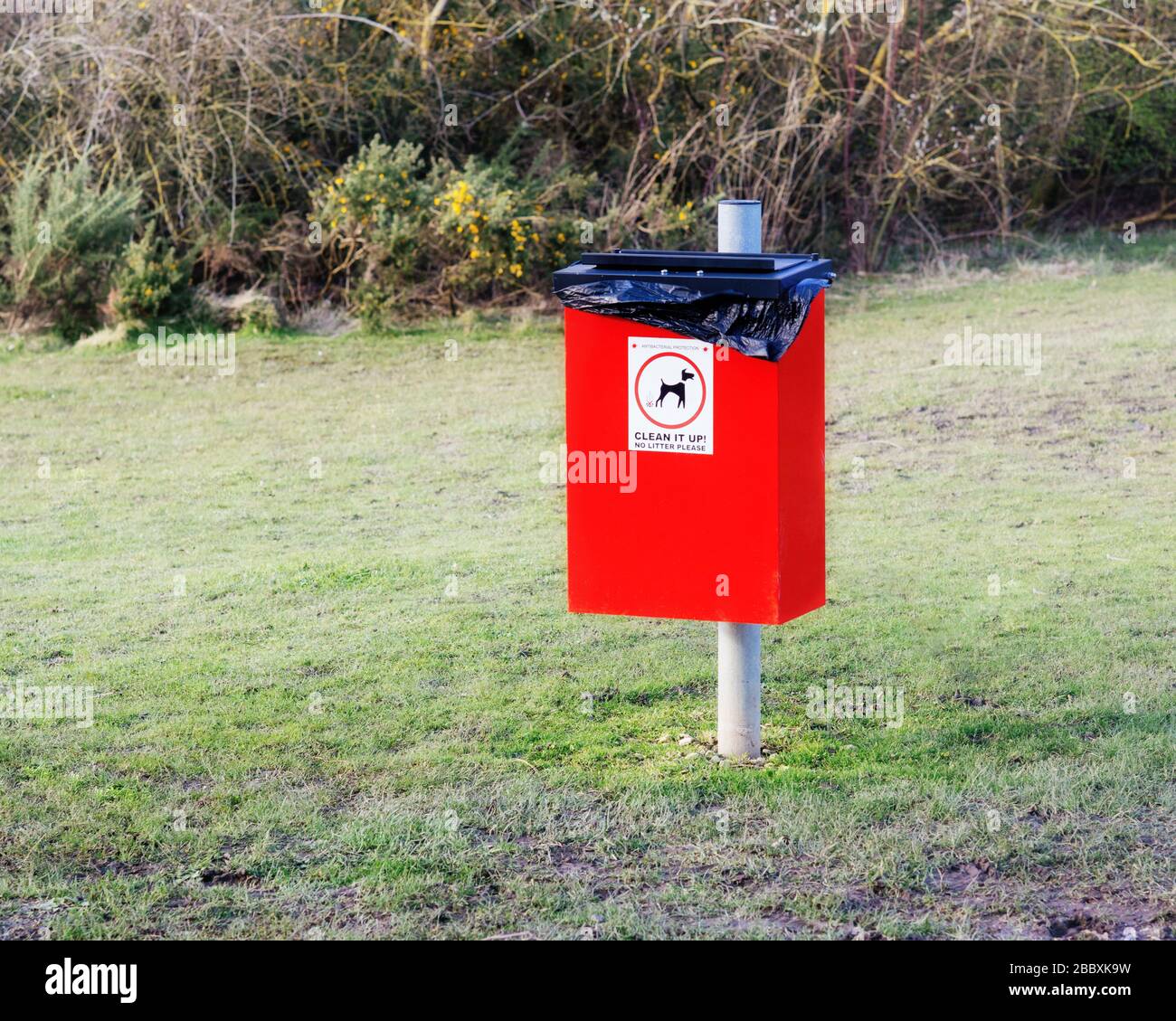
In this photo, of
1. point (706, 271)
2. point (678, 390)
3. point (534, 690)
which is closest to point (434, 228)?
point (534, 690)

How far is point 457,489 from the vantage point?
31.0 feet

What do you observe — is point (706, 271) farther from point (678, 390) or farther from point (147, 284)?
point (147, 284)

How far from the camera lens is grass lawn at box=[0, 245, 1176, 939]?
14.6 ft

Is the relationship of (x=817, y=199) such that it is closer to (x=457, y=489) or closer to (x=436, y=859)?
(x=457, y=489)

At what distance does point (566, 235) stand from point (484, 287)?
0.91 meters

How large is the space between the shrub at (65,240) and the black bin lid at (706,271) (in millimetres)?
9455

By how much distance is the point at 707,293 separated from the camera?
16.1ft

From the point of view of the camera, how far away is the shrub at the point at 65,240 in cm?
1359

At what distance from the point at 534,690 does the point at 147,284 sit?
8.81 meters

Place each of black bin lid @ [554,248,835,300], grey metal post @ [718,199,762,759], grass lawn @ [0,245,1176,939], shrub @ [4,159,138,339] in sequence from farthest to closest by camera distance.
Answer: shrub @ [4,159,138,339]
grey metal post @ [718,199,762,759]
black bin lid @ [554,248,835,300]
grass lawn @ [0,245,1176,939]

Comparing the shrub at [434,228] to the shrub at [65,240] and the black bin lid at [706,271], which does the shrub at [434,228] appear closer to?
the shrub at [65,240]

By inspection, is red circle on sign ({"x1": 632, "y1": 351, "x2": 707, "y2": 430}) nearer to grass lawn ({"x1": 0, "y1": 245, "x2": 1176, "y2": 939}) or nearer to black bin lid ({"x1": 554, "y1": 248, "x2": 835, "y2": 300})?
black bin lid ({"x1": 554, "y1": 248, "x2": 835, "y2": 300})

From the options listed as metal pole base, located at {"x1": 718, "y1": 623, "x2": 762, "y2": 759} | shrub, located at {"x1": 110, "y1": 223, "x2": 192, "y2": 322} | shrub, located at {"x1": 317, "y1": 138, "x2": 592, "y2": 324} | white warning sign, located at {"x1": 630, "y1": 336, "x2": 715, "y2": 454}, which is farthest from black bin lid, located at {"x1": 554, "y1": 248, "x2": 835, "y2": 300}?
shrub, located at {"x1": 110, "y1": 223, "x2": 192, "y2": 322}

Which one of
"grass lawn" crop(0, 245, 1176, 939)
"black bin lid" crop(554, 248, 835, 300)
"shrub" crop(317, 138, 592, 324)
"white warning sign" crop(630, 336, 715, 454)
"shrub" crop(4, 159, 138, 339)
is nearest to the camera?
"grass lawn" crop(0, 245, 1176, 939)
